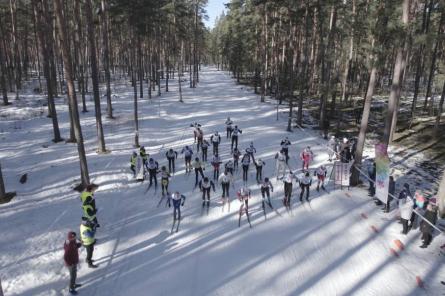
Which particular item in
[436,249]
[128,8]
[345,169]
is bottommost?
[436,249]

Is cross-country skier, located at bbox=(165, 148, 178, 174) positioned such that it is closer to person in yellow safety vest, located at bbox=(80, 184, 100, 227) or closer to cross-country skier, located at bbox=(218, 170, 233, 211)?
cross-country skier, located at bbox=(218, 170, 233, 211)

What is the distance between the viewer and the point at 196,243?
12.0 metres

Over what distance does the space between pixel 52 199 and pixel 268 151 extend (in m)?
13.4

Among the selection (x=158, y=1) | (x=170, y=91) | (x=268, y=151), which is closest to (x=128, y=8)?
(x=158, y=1)

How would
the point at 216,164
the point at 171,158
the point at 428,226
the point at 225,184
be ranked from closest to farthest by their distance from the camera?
the point at 428,226 → the point at 225,184 → the point at 216,164 → the point at 171,158

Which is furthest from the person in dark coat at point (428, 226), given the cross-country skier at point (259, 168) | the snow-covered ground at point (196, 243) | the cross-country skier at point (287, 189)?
the cross-country skier at point (259, 168)

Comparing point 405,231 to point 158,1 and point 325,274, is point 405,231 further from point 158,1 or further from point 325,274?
point 158,1

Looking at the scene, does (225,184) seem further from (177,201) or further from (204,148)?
(204,148)

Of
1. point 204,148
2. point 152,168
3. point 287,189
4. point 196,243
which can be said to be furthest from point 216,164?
point 196,243

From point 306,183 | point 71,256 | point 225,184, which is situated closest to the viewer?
point 71,256

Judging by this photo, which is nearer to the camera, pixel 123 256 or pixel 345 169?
pixel 123 256

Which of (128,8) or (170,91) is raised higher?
(128,8)

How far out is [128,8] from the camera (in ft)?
91.7

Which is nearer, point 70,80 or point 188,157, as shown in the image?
point 70,80
